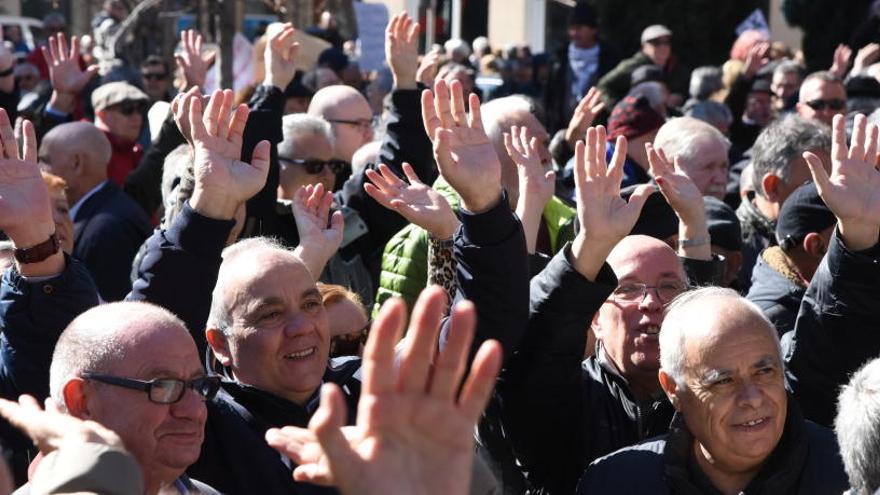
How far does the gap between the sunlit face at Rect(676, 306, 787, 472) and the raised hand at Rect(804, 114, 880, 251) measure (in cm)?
64

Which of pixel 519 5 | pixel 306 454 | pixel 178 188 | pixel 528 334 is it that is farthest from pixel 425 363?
pixel 519 5

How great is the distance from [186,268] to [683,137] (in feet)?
11.5

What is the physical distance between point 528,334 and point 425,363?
2.14 meters

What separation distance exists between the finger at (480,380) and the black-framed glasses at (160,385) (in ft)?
4.95

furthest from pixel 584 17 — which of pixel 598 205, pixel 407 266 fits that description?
pixel 598 205

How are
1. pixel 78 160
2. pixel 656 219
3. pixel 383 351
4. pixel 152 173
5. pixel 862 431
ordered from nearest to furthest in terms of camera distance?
pixel 383 351, pixel 862 431, pixel 656 219, pixel 78 160, pixel 152 173

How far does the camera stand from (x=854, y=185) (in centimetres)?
442

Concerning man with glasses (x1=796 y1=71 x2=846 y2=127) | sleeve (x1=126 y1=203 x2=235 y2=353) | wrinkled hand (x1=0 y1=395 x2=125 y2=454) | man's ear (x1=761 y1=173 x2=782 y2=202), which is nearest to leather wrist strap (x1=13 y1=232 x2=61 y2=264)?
sleeve (x1=126 y1=203 x2=235 y2=353)

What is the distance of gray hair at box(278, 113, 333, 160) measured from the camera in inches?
260

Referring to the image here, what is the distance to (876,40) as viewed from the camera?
14617mm

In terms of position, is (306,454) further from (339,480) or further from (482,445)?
(482,445)

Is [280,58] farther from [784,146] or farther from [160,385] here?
[160,385]

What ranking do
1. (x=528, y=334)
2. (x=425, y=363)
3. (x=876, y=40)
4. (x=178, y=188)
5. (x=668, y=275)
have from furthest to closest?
(x=876, y=40)
(x=178, y=188)
(x=668, y=275)
(x=528, y=334)
(x=425, y=363)

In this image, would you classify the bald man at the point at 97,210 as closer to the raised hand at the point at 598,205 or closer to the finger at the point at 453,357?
the raised hand at the point at 598,205
